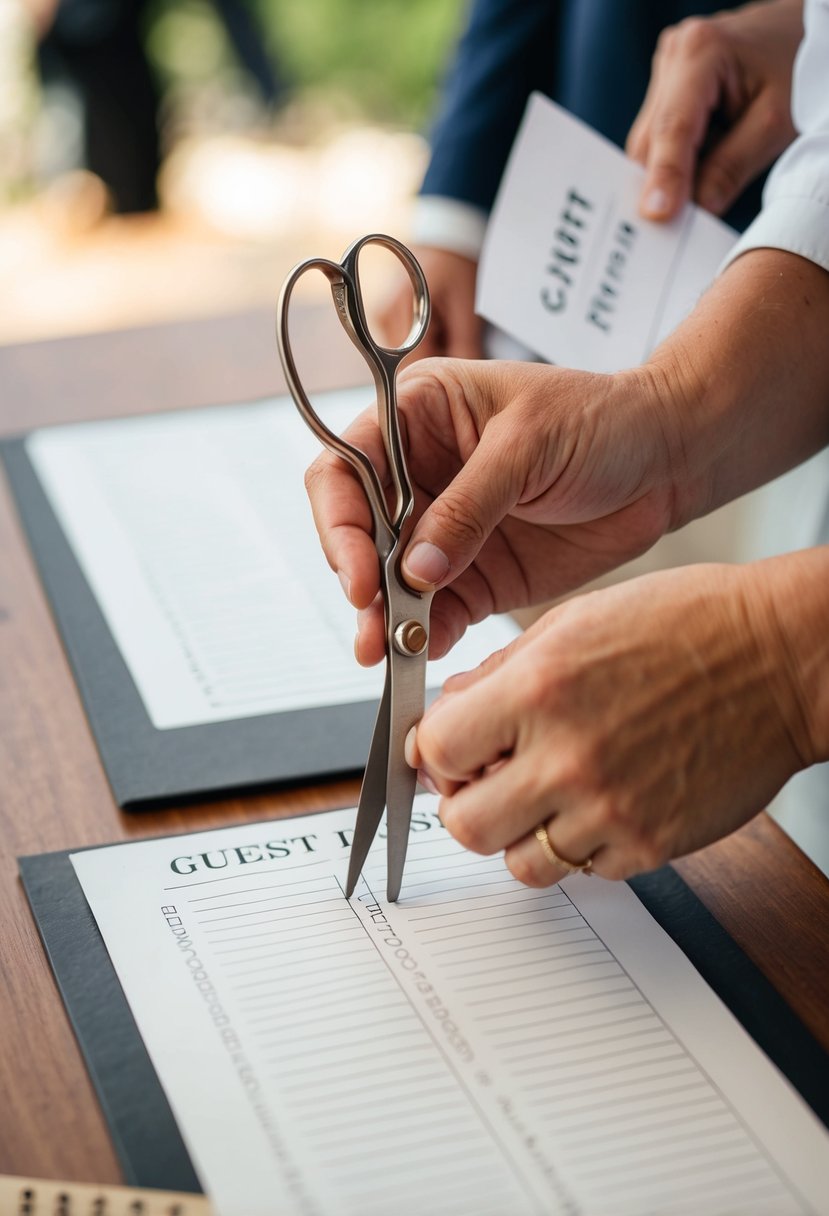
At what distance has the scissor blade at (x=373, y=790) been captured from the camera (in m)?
0.65

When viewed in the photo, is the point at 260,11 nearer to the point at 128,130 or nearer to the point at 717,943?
the point at 128,130

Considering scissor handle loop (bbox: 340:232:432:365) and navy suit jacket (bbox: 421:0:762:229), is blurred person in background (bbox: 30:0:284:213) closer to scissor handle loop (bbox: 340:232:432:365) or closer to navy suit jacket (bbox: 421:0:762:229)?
navy suit jacket (bbox: 421:0:762:229)

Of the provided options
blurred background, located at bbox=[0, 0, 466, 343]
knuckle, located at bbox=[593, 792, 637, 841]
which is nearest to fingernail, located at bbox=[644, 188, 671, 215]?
knuckle, located at bbox=[593, 792, 637, 841]

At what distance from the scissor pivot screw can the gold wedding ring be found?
109 mm

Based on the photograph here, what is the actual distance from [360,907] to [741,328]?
0.44 meters

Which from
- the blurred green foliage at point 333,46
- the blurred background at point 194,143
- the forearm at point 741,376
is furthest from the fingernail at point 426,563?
the blurred green foliage at point 333,46

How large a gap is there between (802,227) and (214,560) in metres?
0.46

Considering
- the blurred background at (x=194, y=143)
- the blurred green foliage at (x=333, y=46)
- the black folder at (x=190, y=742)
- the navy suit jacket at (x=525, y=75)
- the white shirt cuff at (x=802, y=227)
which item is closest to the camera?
the black folder at (x=190, y=742)

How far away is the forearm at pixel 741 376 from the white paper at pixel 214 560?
17 cm

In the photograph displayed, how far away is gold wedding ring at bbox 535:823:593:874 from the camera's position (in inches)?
24.4

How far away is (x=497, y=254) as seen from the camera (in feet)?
3.46

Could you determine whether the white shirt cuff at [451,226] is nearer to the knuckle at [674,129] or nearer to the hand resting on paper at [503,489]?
the knuckle at [674,129]

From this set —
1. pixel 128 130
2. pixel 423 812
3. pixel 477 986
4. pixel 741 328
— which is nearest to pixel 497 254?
pixel 741 328

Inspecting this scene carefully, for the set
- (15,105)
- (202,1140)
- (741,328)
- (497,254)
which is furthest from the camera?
(15,105)
